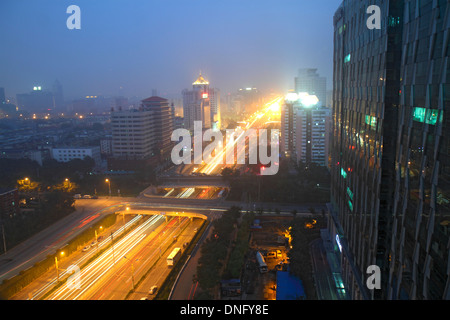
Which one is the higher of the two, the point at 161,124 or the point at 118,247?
the point at 161,124

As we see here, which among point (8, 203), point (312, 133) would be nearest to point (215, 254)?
point (8, 203)

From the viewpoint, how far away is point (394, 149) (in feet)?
16.5

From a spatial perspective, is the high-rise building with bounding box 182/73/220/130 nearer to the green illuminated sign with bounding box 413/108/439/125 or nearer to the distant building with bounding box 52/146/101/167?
the distant building with bounding box 52/146/101/167

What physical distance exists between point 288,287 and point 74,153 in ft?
60.9

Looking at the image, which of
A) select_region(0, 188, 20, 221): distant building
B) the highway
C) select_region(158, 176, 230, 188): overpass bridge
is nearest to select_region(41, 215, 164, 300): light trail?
the highway

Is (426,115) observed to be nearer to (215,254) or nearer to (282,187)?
(215,254)

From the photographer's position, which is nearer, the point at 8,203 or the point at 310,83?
the point at 8,203

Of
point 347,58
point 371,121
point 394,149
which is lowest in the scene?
point 394,149

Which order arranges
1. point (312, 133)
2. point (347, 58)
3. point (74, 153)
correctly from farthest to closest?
point (74, 153) < point (312, 133) < point (347, 58)

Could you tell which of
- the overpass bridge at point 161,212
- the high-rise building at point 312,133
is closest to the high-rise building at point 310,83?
the high-rise building at point 312,133

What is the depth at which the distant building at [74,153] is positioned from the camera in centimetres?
2153

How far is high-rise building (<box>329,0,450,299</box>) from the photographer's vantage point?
323 centimetres

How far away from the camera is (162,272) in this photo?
818 centimetres

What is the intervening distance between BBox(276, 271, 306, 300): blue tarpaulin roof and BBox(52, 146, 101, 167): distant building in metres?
17.2
